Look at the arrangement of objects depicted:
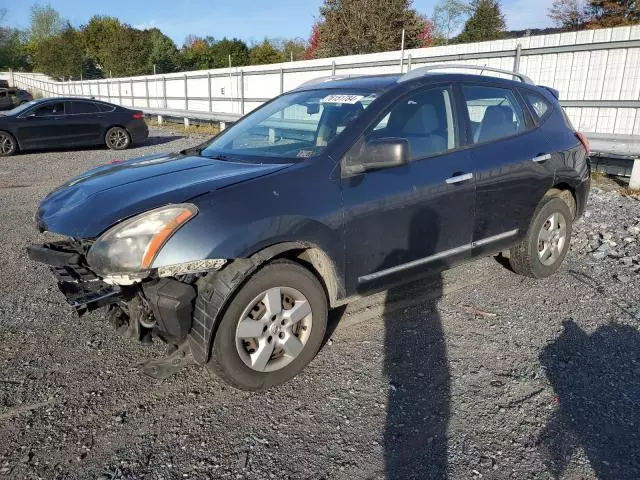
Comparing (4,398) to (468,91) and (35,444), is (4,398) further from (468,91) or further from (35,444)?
(468,91)

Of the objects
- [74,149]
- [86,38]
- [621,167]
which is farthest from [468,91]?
[86,38]

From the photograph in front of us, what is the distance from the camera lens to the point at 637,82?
29.7 ft

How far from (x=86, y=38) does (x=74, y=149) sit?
67427mm

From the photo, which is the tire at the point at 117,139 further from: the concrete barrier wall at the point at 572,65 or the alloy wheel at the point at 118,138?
the concrete barrier wall at the point at 572,65

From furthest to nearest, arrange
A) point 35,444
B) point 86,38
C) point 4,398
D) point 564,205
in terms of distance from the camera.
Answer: point 86,38 < point 564,205 < point 4,398 < point 35,444

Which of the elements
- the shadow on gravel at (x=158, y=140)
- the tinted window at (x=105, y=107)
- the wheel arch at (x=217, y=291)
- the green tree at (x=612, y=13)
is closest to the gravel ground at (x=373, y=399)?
the wheel arch at (x=217, y=291)

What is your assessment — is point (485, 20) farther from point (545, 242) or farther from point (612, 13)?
point (545, 242)

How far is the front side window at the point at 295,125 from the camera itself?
3.43 meters

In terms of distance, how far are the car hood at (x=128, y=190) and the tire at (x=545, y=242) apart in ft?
8.28

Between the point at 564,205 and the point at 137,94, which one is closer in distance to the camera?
the point at 564,205

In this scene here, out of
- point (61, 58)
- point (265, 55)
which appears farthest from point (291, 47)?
point (61, 58)

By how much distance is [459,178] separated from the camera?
3.71 m

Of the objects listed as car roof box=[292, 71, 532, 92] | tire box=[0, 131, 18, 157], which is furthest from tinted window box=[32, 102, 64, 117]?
car roof box=[292, 71, 532, 92]

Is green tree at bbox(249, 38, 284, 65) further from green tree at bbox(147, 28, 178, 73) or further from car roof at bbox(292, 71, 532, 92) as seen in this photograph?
car roof at bbox(292, 71, 532, 92)
